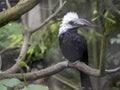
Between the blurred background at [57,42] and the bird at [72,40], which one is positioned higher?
the bird at [72,40]

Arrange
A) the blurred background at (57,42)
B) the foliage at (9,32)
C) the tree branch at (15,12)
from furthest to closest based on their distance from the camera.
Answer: the foliage at (9,32) < the blurred background at (57,42) < the tree branch at (15,12)

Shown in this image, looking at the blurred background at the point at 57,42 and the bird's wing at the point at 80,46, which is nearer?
the bird's wing at the point at 80,46

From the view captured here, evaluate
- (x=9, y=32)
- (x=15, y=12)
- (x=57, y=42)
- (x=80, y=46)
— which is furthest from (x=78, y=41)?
(x=9, y=32)

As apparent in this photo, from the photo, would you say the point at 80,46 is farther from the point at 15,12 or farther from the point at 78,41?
the point at 15,12

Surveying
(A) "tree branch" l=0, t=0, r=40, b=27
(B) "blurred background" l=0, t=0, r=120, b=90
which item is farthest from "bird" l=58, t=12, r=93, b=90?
(A) "tree branch" l=0, t=0, r=40, b=27

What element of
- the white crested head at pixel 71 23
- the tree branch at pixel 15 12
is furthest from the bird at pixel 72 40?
the tree branch at pixel 15 12

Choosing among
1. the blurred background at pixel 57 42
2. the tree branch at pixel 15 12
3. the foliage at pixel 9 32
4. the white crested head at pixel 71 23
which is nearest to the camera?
the tree branch at pixel 15 12

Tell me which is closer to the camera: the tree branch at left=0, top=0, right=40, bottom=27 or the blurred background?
the tree branch at left=0, top=0, right=40, bottom=27

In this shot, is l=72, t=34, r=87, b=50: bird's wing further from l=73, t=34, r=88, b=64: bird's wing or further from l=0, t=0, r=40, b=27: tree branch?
l=0, t=0, r=40, b=27: tree branch

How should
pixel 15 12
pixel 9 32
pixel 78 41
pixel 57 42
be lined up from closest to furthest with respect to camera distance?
pixel 15 12, pixel 78 41, pixel 57 42, pixel 9 32

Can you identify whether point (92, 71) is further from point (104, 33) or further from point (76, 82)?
point (76, 82)

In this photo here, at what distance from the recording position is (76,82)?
8.77 ft

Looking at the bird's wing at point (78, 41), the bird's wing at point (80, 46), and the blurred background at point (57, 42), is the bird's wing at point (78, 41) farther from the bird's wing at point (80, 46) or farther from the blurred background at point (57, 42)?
the blurred background at point (57, 42)

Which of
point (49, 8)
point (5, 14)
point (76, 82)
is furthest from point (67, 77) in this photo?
point (5, 14)
